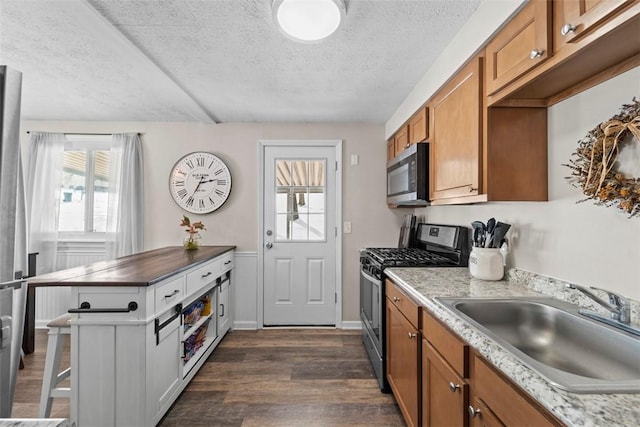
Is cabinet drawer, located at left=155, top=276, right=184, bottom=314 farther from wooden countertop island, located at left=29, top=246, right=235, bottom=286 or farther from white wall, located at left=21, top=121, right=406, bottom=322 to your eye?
white wall, located at left=21, top=121, right=406, bottom=322

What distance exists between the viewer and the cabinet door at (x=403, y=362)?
5.08 feet

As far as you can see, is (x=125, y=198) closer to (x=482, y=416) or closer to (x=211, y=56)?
(x=211, y=56)

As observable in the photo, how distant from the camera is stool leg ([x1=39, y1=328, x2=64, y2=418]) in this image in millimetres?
1727

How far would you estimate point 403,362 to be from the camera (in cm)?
174

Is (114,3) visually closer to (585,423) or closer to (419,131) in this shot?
(419,131)

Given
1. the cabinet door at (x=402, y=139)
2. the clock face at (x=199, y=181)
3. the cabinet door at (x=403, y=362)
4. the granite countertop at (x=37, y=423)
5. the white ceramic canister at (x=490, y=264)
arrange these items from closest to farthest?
the granite countertop at (x=37, y=423), the cabinet door at (x=403, y=362), the white ceramic canister at (x=490, y=264), the cabinet door at (x=402, y=139), the clock face at (x=199, y=181)

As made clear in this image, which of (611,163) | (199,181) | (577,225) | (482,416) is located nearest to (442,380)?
(482,416)

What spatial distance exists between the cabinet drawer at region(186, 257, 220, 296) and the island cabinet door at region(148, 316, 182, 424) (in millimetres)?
275

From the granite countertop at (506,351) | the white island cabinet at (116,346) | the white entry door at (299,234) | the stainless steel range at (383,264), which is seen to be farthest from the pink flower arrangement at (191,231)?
the granite countertop at (506,351)

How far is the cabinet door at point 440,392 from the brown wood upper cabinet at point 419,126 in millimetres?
1472

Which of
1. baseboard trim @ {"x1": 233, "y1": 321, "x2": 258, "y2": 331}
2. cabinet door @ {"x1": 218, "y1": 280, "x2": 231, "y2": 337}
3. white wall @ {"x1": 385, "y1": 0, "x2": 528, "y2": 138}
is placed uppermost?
white wall @ {"x1": 385, "y1": 0, "x2": 528, "y2": 138}

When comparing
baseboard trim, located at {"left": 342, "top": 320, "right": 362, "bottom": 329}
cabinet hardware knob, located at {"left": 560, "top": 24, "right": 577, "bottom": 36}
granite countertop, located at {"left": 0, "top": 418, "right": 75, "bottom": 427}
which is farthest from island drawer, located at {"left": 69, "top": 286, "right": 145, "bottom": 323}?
baseboard trim, located at {"left": 342, "top": 320, "right": 362, "bottom": 329}

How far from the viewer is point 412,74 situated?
7.34 ft

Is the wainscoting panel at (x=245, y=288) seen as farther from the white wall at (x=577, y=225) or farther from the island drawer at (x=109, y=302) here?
the white wall at (x=577, y=225)
